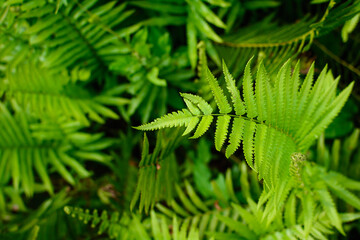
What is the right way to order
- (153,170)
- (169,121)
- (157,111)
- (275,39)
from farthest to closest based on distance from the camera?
1. (157,111)
2. (275,39)
3. (153,170)
4. (169,121)

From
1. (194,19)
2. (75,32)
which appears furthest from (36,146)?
(194,19)

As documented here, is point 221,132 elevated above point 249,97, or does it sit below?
below

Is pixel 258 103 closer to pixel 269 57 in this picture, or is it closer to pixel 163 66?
pixel 269 57

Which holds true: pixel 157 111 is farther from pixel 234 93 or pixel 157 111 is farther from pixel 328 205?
pixel 328 205

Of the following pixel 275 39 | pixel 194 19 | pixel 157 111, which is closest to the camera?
pixel 275 39

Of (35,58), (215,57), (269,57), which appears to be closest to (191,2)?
(215,57)

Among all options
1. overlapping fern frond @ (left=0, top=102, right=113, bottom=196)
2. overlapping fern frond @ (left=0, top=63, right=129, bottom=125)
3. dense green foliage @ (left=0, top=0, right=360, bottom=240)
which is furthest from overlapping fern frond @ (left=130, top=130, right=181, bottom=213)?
overlapping fern frond @ (left=0, top=102, right=113, bottom=196)

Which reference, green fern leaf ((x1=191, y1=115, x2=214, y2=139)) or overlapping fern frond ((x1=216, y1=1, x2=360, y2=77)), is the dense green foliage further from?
green fern leaf ((x1=191, y1=115, x2=214, y2=139))
